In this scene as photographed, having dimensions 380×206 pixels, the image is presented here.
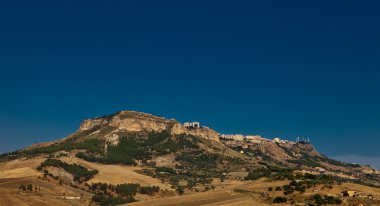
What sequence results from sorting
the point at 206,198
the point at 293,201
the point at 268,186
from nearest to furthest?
the point at 293,201 → the point at 206,198 → the point at 268,186

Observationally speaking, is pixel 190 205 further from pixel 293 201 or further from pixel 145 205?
pixel 293 201

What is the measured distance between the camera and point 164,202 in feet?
579

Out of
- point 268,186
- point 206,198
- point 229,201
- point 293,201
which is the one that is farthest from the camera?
point 268,186

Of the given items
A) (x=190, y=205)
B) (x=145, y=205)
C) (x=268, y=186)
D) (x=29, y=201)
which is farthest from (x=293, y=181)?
(x=29, y=201)

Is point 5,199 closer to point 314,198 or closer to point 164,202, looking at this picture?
point 164,202

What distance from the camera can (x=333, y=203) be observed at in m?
147

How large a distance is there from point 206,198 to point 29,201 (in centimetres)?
7170

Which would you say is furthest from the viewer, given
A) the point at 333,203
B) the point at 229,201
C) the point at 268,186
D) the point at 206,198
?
the point at 268,186

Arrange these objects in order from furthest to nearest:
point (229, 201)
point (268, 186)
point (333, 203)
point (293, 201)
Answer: point (268, 186), point (229, 201), point (293, 201), point (333, 203)

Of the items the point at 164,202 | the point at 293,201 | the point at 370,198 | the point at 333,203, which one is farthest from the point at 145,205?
the point at 370,198

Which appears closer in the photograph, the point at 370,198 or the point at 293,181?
the point at 370,198

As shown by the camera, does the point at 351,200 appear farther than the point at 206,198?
No

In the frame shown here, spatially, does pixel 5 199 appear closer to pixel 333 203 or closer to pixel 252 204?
pixel 252 204

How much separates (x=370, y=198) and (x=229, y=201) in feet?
157
